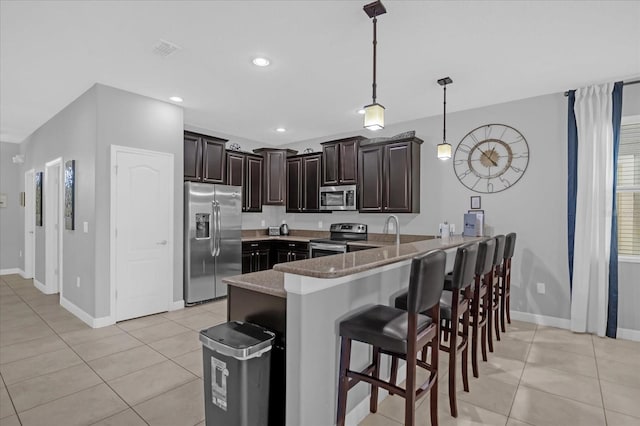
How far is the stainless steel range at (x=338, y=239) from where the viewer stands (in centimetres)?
516

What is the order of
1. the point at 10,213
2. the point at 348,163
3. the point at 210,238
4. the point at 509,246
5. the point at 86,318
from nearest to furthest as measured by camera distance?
the point at 509,246, the point at 86,318, the point at 210,238, the point at 348,163, the point at 10,213

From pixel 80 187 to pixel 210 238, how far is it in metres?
1.74

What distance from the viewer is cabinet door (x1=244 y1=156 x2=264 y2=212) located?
6078mm

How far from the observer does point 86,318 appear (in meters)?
4.06

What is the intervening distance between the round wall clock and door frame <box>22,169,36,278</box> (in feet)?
24.2

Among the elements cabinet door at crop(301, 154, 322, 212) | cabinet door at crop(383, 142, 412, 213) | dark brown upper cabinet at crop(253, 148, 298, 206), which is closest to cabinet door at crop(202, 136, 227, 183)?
dark brown upper cabinet at crop(253, 148, 298, 206)

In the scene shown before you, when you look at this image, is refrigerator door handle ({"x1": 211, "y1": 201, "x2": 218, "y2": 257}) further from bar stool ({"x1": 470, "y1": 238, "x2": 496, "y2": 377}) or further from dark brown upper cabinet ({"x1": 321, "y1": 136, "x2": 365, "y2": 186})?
bar stool ({"x1": 470, "y1": 238, "x2": 496, "y2": 377})

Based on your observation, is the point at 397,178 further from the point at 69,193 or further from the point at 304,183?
the point at 69,193

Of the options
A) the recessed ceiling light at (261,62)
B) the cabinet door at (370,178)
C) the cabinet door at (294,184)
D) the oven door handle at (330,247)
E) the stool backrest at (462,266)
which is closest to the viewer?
the stool backrest at (462,266)

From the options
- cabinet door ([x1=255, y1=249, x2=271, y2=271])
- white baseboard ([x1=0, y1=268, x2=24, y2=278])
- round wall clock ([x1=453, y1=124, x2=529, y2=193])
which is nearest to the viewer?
round wall clock ([x1=453, y1=124, x2=529, y2=193])

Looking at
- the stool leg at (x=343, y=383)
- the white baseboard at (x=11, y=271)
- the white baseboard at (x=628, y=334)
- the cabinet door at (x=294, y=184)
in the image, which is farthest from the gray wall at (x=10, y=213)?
the white baseboard at (x=628, y=334)

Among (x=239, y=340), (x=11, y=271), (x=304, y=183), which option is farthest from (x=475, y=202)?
(x=11, y=271)

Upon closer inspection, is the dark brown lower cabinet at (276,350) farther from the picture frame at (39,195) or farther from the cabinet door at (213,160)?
the picture frame at (39,195)

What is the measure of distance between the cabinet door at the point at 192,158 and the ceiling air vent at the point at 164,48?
74.7 inches
